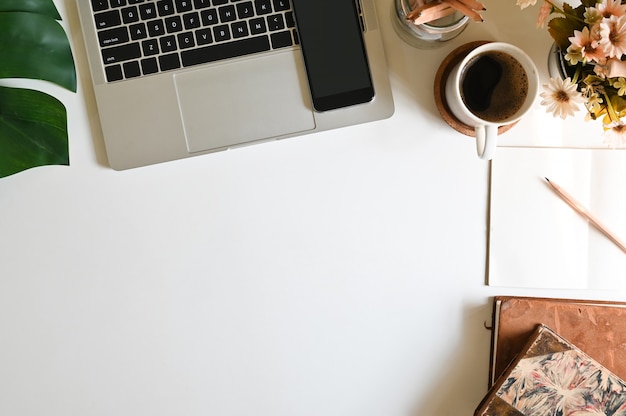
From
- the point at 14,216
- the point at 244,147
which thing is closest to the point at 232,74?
the point at 244,147

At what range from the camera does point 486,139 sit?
1.94 feet

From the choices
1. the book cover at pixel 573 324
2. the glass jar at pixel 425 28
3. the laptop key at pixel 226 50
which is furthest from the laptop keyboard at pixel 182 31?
the book cover at pixel 573 324

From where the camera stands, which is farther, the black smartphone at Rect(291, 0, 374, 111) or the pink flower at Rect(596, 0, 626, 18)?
the black smartphone at Rect(291, 0, 374, 111)

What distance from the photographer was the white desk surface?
0.67m

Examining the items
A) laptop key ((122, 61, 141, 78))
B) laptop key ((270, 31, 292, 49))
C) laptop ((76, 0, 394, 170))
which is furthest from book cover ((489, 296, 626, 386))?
laptop key ((122, 61, 141, 78))

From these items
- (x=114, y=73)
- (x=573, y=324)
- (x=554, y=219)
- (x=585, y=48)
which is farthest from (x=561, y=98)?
(x=114, y=73)

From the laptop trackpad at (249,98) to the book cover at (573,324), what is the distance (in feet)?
1.08

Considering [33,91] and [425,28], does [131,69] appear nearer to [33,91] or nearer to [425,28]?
[33,91]

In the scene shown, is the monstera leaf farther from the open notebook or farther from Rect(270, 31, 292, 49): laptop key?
the open notebook

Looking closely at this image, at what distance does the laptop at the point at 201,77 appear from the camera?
2.07 ft

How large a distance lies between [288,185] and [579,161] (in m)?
0.35

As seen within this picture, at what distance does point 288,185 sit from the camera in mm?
675

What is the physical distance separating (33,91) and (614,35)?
0.61m

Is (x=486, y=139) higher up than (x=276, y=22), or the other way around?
(x=276, y=22)
